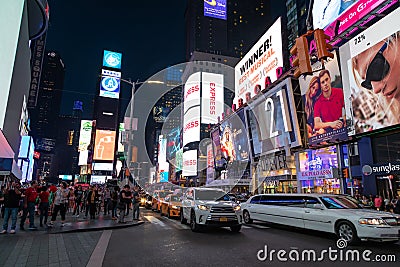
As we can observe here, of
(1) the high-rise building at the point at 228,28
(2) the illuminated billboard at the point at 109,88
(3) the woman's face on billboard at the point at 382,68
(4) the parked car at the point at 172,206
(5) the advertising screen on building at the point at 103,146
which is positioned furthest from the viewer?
(1) the high-rise building at the point at 228,28

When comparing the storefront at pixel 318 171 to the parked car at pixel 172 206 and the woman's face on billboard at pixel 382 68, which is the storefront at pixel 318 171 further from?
the parked car at pixel 172 206

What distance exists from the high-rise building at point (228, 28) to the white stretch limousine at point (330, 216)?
142794 mm

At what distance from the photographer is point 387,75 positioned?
19094 mm

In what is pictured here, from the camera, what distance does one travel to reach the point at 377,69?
64.7ft

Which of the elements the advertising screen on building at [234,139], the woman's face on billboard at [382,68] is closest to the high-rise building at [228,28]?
the advertising screen on building at [234,139]

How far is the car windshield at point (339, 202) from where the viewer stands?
1005 cm

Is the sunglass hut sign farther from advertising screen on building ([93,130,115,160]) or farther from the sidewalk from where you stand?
advertising screen on building ([93,130,115,160])

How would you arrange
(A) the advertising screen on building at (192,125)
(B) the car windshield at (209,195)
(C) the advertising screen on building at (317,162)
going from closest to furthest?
(B) the car windshield at (209,195) < (C) the advertising screen on building at (317,162) < (A) the advertising screen on building at (192,125)

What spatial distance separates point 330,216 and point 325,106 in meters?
17.6

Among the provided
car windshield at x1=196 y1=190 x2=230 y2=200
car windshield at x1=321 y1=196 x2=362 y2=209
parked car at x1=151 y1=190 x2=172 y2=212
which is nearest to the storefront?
parked car at x1=151 y1=190 x2=172 y2=212

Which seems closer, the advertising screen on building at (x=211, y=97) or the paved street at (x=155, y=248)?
the paved street at (x=155, y=248)

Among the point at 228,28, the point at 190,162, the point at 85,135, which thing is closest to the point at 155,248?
the point at 190,162

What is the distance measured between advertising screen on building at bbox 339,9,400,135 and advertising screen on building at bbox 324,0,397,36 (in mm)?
2283

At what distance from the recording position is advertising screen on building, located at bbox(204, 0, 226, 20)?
10300 centimetres
